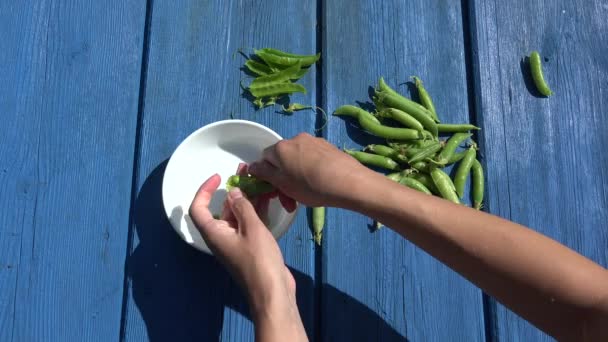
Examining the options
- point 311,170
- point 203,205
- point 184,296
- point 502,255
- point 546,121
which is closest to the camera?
point 502,255

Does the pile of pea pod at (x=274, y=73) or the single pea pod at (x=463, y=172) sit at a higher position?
the pile of pea pod at (x=274, y=73)

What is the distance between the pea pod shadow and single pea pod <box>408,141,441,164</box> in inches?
24.1

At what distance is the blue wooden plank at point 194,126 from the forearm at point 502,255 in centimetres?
58

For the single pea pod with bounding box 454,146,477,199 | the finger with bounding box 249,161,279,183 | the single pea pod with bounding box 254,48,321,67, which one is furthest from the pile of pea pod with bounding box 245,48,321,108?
the single pea pod with bounding box 454,146,477,199

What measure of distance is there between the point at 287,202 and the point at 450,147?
79cm

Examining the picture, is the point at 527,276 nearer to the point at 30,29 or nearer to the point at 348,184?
the point at 348,184

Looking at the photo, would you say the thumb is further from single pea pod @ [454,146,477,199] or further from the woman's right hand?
single pea pod @ [454,146,477,199]

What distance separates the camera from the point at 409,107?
2055 millimetres

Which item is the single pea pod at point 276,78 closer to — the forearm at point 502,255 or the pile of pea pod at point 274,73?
the pile of pea pod at point 274,73

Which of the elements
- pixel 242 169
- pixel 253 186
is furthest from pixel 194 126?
pixel 253 186

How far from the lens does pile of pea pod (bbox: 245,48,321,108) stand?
2014 millimetres

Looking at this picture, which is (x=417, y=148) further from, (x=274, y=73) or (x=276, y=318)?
(x=276, y=318)

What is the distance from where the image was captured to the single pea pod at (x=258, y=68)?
2.04 meters

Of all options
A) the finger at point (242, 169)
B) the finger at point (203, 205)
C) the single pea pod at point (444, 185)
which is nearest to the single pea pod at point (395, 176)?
the single pea pod at point (444, 185)
